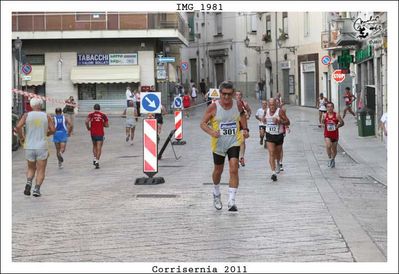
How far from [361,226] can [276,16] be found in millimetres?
40246

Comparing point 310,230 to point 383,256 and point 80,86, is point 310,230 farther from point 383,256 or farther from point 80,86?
point 80,86

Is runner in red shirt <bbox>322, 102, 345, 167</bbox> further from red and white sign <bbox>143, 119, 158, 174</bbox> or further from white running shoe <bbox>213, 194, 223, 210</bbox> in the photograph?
white running shoe <bbox>213, 194, 223, 210</bbox>

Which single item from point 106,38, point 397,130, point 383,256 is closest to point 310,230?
point 383,256

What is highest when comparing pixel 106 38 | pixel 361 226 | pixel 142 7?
pixel 106 38

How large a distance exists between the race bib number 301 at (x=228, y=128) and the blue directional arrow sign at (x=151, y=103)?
4.12 metres

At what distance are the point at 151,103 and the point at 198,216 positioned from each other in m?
4.53

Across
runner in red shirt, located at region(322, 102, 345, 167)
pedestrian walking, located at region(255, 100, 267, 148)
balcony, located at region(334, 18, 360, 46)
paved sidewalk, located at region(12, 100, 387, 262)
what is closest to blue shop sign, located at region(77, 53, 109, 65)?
balcony, located at region(334, 18, 360, 46)

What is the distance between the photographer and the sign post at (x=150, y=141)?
45.5 ft

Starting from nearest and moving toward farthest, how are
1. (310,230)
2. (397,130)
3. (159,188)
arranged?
(397,130) → (310,230) → (159,188)

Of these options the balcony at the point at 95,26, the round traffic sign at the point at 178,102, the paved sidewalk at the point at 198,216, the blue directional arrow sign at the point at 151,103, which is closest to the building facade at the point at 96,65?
the balcony at the point at 95,26

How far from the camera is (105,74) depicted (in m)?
39.7

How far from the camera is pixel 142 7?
26.5ft

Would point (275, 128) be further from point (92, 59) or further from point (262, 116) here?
point (92, 59)

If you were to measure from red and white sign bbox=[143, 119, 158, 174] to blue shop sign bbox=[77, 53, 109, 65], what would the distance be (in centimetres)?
2665
